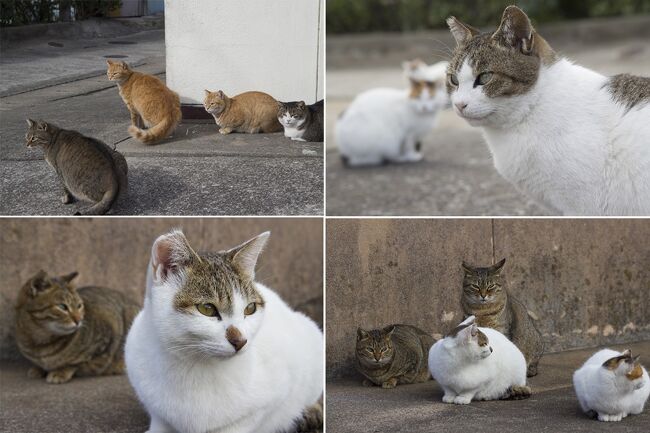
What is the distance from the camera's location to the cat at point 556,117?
95.4 inches

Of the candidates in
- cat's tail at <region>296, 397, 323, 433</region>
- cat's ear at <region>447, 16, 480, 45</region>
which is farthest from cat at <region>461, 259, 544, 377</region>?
cat's ear at <region>447, 16, 480, 45</region>

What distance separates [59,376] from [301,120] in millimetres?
1584

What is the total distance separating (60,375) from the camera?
3.44m

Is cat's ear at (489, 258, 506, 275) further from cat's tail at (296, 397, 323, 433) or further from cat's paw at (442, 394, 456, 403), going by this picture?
cat's tail at (296, 397, 323, 433)

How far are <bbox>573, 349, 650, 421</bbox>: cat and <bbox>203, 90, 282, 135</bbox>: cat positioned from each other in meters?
1.30

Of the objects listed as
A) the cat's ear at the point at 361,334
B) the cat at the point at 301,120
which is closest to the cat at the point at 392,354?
the cat's ear at the point at 361,334

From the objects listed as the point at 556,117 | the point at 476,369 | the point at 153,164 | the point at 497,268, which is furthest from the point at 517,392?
the point at 153,164

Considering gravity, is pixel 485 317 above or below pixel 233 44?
below

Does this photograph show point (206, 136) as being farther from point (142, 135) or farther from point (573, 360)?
point (573, 360)

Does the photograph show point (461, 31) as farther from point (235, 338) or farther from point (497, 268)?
point (235, 338)

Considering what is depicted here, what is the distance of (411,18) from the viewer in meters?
9.44

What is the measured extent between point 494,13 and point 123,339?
20.5 feet

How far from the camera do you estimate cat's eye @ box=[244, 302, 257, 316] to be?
2.34 m

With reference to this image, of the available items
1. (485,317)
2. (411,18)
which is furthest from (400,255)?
(411,18)
